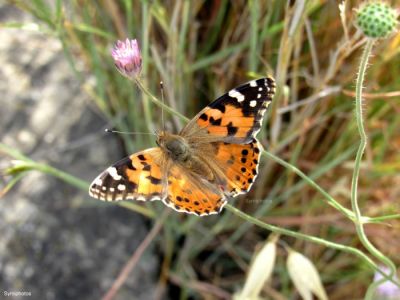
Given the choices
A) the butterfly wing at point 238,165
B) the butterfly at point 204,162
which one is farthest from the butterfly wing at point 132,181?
the butterfly wing at point 238,165

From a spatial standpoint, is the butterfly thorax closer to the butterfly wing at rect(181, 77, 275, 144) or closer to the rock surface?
the butterfly wing at rect(181, 77, 275, 144)

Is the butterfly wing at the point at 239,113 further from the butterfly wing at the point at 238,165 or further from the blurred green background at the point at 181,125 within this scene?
the blurred green background at the point at 181,125

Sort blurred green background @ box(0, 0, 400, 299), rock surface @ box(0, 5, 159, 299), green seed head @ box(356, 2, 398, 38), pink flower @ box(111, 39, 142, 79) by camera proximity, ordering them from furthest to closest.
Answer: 1. rock surface @ box(0, 5, 159, 299)
2. blurred green background @ box(0, 0, 400, 299)
3. pink flower @ box(111, 39, 142, 79)
4. green seed head @ box(356, 2, 398, 38)

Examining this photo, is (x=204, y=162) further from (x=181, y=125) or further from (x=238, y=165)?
(x=181, y=125)

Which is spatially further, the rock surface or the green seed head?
the rock surface

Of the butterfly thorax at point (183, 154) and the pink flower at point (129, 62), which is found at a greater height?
the pink flower at point (129, 62)

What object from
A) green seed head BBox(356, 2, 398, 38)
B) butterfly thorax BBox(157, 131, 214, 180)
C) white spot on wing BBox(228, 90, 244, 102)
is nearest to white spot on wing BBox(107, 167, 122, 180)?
butterfly thorax BBox(157, 131, 214, 180)
